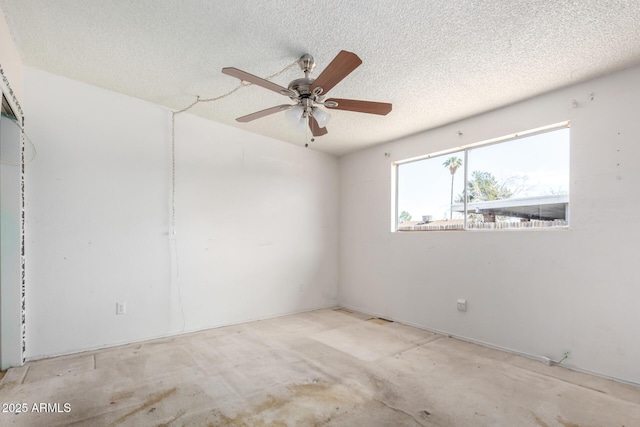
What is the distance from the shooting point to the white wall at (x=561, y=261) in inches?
101

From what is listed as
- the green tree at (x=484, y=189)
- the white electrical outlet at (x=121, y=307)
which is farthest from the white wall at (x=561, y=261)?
the white electrical outlet at (x=121, y=307)

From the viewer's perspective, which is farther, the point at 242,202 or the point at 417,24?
the point at 242,202

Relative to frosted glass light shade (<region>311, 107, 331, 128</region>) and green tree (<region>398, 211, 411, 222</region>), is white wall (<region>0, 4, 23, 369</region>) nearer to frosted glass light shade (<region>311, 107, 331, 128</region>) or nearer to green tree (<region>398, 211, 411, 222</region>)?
frosted glass light shade (<region>311, 107, 331, 128</region>)

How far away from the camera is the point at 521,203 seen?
3258mm

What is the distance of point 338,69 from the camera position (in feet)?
6.19

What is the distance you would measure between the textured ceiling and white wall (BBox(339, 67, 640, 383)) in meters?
0.33

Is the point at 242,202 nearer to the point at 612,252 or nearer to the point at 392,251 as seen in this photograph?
the point at 392,251

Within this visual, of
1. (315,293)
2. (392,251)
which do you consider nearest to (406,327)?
(392,251)

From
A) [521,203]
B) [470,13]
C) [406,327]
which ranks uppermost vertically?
[470,13]

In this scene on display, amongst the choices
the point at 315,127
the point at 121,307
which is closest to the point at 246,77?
the point at 315,127

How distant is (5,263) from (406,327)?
13.8ft

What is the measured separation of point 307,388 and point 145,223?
8.11ft

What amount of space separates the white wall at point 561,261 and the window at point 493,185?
5.2 inches

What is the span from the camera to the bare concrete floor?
6.70 feet
